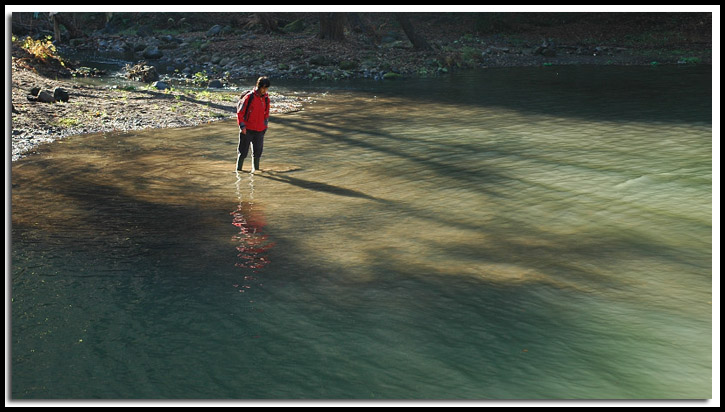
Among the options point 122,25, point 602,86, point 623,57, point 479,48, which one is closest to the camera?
point 602,86

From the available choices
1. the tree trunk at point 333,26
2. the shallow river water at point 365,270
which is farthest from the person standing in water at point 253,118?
the tree trunk at point 333,26

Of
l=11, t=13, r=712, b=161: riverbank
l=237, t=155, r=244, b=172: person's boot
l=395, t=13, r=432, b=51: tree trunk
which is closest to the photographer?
l=237, t=155, r=244, b=172: person's boot

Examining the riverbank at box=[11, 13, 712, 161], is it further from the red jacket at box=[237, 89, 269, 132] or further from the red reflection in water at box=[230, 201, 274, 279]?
the red reflection in water at box=[230, 201, 274, 279]

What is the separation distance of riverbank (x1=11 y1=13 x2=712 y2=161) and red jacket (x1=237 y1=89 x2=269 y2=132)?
4957 mm

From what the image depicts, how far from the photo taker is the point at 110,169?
13094mm

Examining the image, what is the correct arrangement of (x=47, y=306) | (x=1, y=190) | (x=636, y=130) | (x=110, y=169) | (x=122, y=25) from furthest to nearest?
(x=122, y=25) < (x=636, y=130) < (x=110, y=169) < (x=47, y=306) < (x=1, y=190)

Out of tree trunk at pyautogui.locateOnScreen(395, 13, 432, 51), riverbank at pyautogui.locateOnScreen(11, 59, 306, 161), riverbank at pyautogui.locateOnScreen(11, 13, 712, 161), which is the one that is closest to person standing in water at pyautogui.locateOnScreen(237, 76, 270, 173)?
riverbank at pyautogui.locateOnScreen(11, 59, 306, 161)

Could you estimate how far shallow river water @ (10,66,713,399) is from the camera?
5.80m

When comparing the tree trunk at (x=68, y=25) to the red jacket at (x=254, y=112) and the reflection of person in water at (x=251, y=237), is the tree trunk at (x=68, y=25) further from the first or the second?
the reflection of person in water at (x=251, y=237)

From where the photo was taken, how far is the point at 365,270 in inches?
318

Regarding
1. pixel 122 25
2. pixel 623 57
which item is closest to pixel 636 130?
pixel 623 57

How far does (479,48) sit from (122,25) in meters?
27.9

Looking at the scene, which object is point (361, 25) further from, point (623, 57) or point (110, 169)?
point (110, 169)

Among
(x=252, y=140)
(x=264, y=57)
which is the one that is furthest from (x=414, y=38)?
(x=252, y=140)
